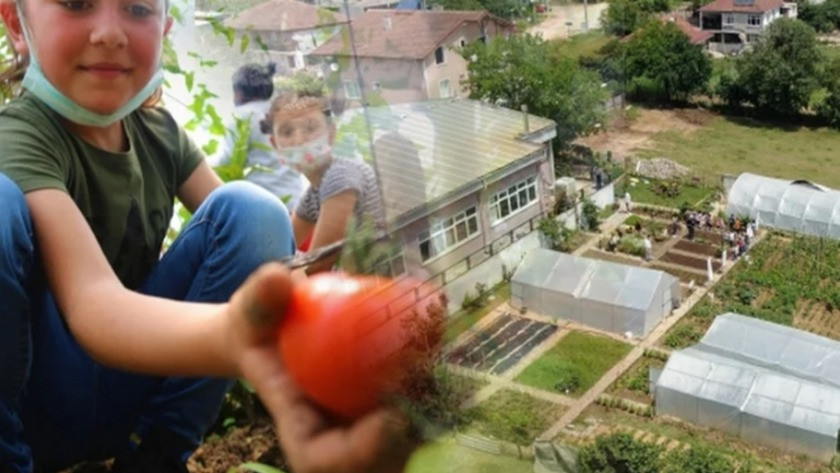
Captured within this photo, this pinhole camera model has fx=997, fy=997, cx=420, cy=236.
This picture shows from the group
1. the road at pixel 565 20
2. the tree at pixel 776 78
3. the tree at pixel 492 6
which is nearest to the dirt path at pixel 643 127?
the tree at pixel 776 78

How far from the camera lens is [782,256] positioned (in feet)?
11.9

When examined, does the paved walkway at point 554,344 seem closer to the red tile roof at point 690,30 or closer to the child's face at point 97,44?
the child's face at point 97,44

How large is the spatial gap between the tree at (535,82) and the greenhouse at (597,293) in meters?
0.61

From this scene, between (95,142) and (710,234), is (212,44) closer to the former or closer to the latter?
(95,142)

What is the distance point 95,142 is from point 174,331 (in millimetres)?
141

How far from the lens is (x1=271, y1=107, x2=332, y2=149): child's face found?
0.87 feet

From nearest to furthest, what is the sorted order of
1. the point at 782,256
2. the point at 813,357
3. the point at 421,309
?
the point at 421,309
the point at 813,357
the point at 782,256

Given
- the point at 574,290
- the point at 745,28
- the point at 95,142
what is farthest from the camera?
the point at 745,28

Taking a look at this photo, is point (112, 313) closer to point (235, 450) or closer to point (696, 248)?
point (235, 450)

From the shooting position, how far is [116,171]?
40cm

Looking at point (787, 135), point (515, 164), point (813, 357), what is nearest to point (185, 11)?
point (515, 164)

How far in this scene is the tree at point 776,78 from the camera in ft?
18.1

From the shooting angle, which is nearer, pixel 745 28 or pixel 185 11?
pixel 185 11

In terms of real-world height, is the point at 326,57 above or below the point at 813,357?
above
